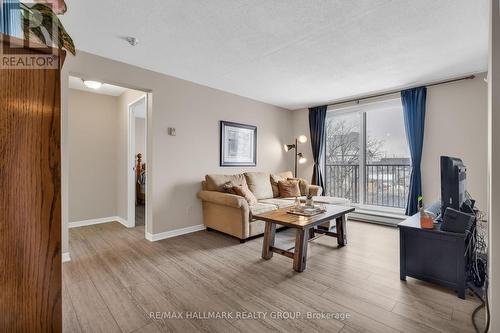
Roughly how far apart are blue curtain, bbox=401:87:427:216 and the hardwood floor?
4.11 ft

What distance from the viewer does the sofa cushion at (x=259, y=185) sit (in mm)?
4280

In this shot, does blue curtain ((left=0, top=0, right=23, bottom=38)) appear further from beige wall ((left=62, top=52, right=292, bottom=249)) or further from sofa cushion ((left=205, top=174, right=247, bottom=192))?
sofa cushion ((left=205, top=174, right=247, bottom=192))

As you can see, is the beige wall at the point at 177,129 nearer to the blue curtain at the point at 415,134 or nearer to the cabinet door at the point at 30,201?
the cabinet door at the point at 30,201

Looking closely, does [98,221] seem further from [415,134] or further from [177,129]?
[415,134]

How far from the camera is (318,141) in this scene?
5.24 meters

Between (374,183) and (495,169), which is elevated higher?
(495,169)

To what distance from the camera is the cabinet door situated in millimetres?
696

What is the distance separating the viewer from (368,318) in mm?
1709

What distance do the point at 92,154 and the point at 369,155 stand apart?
534cm

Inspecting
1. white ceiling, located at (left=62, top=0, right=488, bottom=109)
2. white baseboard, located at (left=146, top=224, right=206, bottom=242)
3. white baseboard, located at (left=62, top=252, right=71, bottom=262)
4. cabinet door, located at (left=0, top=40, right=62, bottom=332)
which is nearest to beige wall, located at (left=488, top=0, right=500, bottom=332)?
white ceiling, located at (left=62, top=0, right=488, bottom=109)

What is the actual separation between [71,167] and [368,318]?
188 inches

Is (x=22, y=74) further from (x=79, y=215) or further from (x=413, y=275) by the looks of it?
(x=79, y=215)

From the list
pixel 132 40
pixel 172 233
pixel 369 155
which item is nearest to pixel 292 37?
pixel 132 40

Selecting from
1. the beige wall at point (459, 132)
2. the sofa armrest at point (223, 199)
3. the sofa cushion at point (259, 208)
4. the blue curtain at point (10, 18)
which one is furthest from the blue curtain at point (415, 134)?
the blue curtain at point (10, 18)
